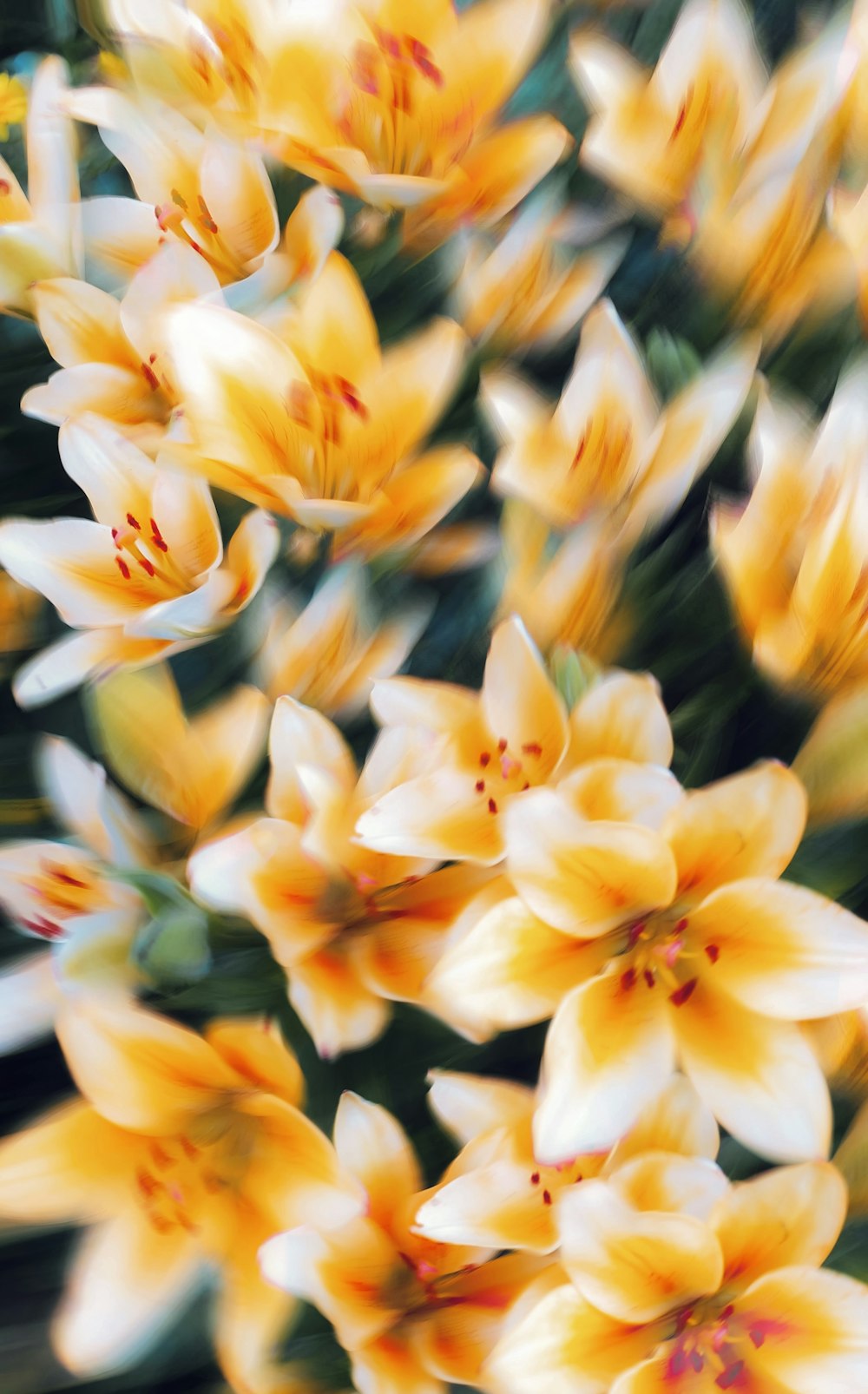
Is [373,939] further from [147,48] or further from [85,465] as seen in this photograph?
[147,48]

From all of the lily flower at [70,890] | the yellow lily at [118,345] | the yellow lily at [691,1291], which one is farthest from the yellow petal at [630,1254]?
the yellow lily at [118,345]

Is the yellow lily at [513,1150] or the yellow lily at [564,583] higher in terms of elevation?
the yellow lily at [564,583]

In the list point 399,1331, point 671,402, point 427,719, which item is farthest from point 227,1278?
point 671,402

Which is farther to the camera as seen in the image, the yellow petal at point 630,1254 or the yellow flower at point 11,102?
the yellow flower at point 11,102

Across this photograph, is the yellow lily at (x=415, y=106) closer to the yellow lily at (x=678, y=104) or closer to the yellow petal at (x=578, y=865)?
the yellow lily at (x=678, y=104)

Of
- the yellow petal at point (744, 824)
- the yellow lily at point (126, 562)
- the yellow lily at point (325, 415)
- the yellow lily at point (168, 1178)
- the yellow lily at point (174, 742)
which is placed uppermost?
the yellow lily at point (325, 415)

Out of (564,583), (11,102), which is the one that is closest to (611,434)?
(564,583)

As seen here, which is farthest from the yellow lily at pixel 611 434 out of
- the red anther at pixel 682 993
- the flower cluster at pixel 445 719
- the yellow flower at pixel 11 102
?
the yellow flower at pixel 11 102

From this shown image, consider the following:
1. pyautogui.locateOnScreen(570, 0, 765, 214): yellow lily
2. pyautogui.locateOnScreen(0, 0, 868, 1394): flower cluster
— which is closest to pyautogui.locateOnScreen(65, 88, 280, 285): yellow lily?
pyautogui.locateOnScreen(0, 0, 868, 1394): flower cluster
